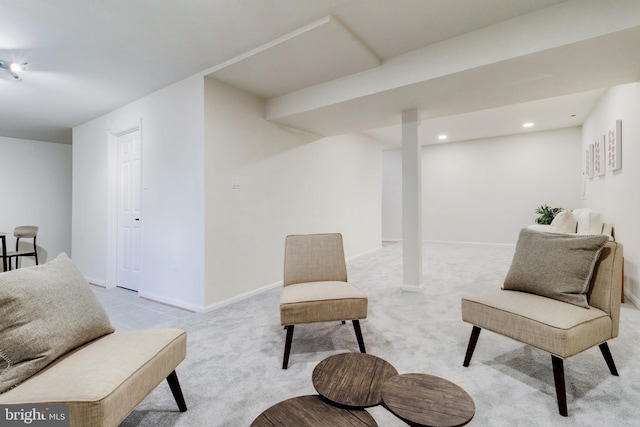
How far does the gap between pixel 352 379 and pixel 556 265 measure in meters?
1.45

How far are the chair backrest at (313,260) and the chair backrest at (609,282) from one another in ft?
5.17

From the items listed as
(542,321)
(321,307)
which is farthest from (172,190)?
(542,321)

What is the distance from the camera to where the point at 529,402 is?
1.53m

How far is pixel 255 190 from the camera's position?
3604 millimetres

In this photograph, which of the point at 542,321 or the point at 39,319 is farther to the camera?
the point at 542,321

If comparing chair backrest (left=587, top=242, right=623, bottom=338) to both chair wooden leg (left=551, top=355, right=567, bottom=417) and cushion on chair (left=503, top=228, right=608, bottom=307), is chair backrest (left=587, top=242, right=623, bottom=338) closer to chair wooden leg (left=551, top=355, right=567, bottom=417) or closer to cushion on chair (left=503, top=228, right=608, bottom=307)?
cushion on chair (left=503, top=228, right=608, bottom=307)

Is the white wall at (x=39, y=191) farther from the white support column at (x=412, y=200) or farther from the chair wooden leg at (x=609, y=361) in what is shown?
the chair wooden leg at (x=609, y=361)

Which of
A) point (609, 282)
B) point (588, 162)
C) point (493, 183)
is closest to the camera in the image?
point (609, 282)

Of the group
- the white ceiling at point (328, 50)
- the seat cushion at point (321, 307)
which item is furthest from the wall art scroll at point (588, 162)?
the seat cushion at point (321, 307)

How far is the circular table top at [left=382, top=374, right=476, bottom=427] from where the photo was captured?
0.97 meters

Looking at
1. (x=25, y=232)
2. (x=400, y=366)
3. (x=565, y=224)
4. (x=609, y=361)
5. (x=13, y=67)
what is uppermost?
(x=13, y=67)

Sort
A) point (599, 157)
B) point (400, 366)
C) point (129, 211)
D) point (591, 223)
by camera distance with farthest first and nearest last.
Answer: point (599, 157), point (129, 211), point (591, 223), point (400, 366)

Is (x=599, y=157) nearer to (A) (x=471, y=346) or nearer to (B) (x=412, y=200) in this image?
(B) (x=412, y=200)

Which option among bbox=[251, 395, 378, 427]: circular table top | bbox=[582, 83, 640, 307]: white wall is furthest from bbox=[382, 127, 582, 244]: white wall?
bbox=[251, 395, 378, 427]: circular table top
